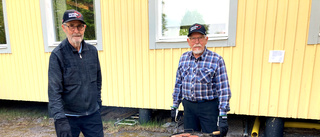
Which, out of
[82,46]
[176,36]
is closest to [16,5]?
[82,46]

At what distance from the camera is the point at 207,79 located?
2.00 m

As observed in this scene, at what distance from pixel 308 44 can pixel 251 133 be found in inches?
76.6

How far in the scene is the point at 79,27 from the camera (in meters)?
1.86

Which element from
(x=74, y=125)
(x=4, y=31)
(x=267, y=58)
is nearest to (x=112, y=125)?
(x=74, y=125)

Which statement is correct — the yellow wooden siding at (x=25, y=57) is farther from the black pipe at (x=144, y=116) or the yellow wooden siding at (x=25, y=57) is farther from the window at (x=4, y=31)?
the black pipe at (x=144, y=116)

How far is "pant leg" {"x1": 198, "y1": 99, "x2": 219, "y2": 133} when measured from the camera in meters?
2.03

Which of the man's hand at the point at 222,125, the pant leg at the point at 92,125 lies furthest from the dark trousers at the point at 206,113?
the pant leg at the point at 92,125

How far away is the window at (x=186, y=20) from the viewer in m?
3.31

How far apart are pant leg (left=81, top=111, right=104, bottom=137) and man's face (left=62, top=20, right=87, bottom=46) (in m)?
0.90

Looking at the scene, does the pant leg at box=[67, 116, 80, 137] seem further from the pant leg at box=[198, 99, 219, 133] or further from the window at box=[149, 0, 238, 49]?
the window at box=[149, 0, 238, 49]

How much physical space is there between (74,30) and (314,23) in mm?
3698

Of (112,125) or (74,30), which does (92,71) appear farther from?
(112,125)

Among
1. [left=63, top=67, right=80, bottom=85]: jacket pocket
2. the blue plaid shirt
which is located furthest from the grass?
[left=63, top=67, right=80, bottom=85]: jacket pocket

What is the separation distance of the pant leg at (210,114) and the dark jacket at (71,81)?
133cm
